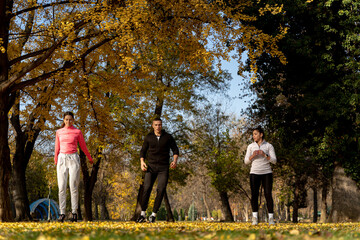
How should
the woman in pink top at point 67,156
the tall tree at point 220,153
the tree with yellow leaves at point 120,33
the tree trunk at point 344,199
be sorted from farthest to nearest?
the tall tree at point 220,153
the tree trunk at point 344,199
the tree with yellow leaves at point 120,33
the woman in pink top at point 67,156

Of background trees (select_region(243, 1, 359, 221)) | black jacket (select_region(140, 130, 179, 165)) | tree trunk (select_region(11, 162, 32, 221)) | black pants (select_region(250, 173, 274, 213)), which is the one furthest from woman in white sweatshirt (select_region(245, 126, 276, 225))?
tree trunk (select_region(11, 162, 32, 221))

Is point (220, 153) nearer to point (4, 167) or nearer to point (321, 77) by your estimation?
point (321, 77)

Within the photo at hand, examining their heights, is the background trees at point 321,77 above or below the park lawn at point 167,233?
above

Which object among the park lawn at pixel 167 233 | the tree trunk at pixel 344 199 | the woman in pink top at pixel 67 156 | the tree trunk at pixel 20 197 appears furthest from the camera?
the tree trunk at pixel 20 197

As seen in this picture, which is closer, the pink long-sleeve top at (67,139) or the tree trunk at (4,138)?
the pink long-sleeve top at (67,139)

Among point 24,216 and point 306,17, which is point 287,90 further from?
point 24,216

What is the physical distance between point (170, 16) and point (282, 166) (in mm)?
19138

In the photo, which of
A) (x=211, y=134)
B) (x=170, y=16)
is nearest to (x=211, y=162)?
(x=211, y=134)

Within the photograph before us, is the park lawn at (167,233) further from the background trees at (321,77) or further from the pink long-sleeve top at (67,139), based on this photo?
the background trees at (321,77)

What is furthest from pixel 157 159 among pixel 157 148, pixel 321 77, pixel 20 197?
pixel 20 197

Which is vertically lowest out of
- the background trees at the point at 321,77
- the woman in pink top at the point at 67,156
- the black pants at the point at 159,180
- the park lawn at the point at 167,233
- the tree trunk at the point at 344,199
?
the tree trunk at the point at 344,199

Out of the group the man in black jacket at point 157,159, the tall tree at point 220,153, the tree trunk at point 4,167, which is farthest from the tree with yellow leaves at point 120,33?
the tall tree at point 220,153

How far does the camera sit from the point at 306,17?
1941 centimetres

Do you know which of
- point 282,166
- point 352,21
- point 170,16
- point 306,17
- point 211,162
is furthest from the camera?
point 211,162
